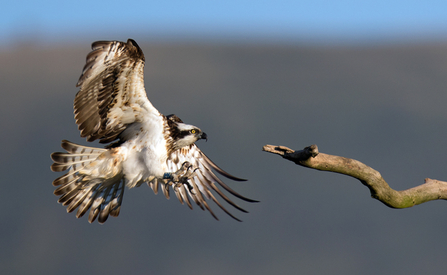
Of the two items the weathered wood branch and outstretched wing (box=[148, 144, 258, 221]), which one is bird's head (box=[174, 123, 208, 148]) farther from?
the weathered wood branch

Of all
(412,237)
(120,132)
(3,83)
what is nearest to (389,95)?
(412,237)

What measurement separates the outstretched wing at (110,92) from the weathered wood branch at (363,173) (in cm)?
210

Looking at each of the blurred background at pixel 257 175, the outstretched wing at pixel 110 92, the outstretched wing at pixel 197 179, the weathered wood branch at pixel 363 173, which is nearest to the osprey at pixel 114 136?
the outstretched wing at pixel 110 92

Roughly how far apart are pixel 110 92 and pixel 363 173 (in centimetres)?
347

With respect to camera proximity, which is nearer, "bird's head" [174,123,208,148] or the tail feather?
the tail feather

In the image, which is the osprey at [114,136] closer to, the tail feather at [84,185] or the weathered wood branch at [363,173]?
the tail feather at [84,185]

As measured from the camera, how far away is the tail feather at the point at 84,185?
291 inches

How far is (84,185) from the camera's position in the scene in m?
7.84

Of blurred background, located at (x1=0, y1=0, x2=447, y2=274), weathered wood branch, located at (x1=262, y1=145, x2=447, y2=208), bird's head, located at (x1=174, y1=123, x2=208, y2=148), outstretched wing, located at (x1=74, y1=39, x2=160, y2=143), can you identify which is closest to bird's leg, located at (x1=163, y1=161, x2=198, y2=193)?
bird's head, located at (x1=174, y1=123, x2=208, y2=148)

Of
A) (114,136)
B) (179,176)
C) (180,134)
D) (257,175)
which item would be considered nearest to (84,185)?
(114,136)

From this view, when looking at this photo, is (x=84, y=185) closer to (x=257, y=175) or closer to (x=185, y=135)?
(x=185, y=135)

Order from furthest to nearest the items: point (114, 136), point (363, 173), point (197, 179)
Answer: point (197, 179), point (114, 136), point (363, 173)

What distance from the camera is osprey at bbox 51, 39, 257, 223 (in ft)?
22.2

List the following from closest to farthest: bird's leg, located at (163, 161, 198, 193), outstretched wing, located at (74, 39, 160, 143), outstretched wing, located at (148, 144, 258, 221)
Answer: outstretched wing, located at (74, 39, 160, 143), bird's leg, located at (163, 161, 198, 193), outstretched wing, located at (148, 144, 258, 221)
